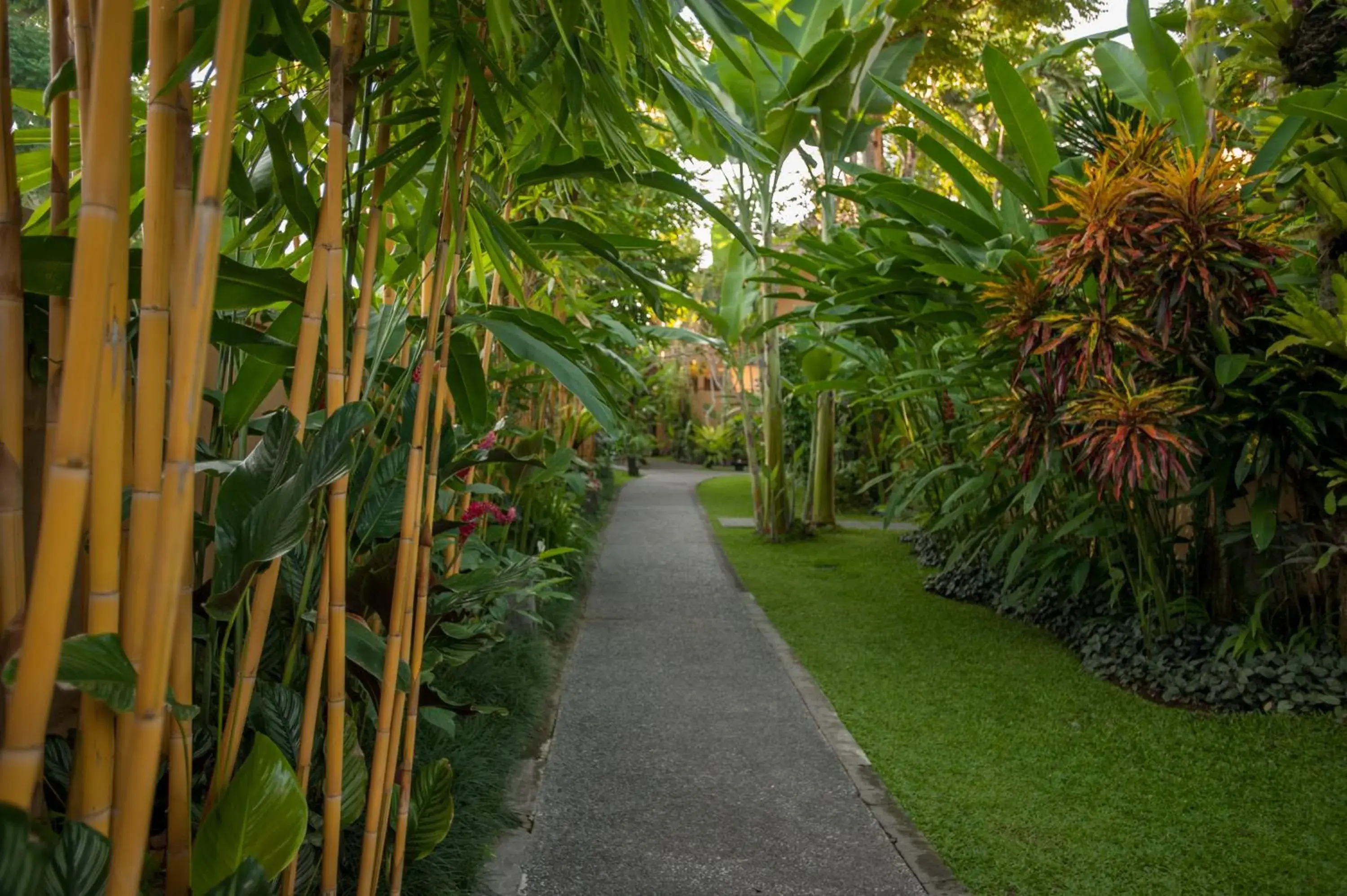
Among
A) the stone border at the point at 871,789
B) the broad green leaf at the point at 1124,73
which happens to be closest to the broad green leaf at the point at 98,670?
the stone border at the point at 871,789

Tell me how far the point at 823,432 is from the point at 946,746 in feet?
16.5

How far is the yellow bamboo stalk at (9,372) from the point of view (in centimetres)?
91

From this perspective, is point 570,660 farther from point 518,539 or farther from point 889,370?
point 889,370

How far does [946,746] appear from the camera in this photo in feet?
9.79

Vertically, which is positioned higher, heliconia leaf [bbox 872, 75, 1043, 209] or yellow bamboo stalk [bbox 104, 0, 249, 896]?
heliconia leaf [bbox 872, 75, 1043, 209]

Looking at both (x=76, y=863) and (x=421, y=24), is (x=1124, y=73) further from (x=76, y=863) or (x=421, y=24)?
(x=76, y=863)

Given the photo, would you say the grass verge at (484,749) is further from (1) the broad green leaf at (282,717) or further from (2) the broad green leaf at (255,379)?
(2) the broad green leaf at (255,379)

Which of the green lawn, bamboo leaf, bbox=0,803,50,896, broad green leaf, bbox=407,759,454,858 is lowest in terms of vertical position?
the green lawn

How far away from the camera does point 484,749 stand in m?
2.51

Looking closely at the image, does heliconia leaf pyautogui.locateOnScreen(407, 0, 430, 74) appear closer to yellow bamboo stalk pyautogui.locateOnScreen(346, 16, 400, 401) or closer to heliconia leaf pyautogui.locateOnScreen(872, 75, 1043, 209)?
yellow bamboo stalk pyautogui.locateOnScreen(346, 16, 400, 401)

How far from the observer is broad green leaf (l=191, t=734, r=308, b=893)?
3.41 feet

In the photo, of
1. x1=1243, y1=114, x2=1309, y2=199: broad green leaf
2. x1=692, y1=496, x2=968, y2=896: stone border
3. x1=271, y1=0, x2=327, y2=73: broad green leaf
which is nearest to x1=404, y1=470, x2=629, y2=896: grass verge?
x1=692, y1=496, x2=968, y2=896: stone border

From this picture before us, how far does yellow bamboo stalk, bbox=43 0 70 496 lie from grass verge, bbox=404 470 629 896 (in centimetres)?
114

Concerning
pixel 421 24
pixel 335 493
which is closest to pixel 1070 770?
pixel 335 493
